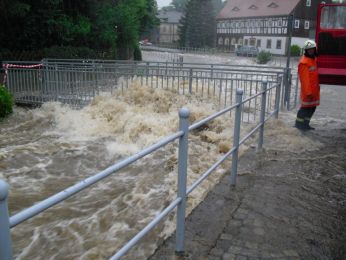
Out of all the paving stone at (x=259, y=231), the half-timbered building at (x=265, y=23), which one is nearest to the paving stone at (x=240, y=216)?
the paving stone at (x=259, y=231)

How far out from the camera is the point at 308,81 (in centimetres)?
877

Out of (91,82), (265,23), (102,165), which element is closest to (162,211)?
(102,165)

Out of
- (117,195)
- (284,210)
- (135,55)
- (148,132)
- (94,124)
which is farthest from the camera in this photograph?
(135,55)

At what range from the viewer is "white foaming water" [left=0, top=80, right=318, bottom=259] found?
203 inches

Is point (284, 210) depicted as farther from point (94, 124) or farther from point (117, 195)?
point (94, 124)

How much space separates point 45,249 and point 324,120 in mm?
8168

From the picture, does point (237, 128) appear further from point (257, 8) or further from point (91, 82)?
point (257, 8)

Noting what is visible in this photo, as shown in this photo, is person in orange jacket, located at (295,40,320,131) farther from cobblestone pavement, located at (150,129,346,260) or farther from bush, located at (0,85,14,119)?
bush, located at (0,85,14,119)

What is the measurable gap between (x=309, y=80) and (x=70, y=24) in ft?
55.4

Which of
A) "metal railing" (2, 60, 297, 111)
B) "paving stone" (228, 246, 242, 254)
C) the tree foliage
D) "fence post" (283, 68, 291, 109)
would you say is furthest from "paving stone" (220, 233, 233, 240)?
the tree foliage

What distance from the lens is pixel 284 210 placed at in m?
4.93

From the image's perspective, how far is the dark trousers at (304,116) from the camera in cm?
906

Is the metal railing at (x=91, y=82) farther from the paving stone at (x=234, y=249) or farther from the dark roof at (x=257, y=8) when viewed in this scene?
the dark roof at (x=257, y=8)

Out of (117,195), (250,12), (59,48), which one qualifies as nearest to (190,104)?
(117,195)
